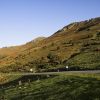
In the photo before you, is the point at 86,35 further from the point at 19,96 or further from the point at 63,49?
the point at 19,96

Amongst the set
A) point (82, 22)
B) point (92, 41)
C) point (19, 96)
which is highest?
point (82, 22)

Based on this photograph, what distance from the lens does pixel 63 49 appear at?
321ft

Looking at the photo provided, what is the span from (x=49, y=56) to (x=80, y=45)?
42.0ft

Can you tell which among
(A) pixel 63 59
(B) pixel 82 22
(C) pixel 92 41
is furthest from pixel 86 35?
(B) pixel 82 22

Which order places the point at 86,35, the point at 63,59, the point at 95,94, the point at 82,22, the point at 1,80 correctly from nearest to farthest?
the point at 95,94, the point at 1,80, the point at 63,59, the point at 86,35, the point at 82,22

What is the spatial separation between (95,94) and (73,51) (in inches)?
2596

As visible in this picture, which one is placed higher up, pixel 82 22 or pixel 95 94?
pixel 82 22

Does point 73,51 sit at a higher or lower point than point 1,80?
higher

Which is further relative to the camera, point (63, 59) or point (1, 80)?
point (63, 59)

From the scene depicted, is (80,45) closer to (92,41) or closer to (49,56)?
(92,41)

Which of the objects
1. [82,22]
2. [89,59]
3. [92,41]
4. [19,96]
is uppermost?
[82,22]

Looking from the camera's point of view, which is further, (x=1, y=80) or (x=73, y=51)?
(x=73, y=51)

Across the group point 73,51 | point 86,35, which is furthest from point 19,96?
point 86,35

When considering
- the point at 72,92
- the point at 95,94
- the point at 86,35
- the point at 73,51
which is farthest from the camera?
the point at 86,35
